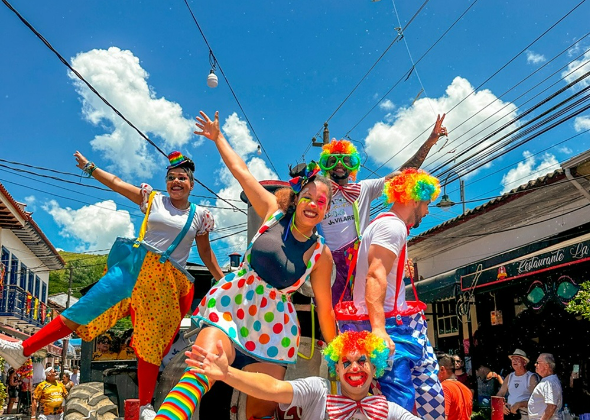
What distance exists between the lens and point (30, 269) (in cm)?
3142

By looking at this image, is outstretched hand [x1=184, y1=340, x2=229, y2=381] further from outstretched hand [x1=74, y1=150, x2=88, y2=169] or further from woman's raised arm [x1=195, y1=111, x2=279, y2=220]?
outstretched hand [x1=74, y1=150, x2=88, y2=169]

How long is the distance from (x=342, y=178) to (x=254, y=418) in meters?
1.92

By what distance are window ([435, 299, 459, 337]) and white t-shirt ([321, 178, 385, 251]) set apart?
1263cm

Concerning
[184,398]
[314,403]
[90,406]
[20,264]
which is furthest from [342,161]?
[20,264]

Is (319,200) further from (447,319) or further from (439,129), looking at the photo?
(447,319)

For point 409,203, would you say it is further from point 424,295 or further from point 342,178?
point 424,295

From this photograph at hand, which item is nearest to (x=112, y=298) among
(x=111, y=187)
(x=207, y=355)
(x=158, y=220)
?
(x=158, y=220)

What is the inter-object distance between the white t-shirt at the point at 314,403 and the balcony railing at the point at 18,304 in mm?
27702

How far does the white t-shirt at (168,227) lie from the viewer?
168 inches

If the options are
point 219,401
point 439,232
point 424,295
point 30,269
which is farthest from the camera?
point 30,269

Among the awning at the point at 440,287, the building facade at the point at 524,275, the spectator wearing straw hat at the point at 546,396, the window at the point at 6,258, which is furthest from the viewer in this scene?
the window at the point at 6,258

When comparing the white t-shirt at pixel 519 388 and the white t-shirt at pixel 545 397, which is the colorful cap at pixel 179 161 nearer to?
the white t-shirt at pixel 545 397

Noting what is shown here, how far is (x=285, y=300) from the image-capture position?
126 inches

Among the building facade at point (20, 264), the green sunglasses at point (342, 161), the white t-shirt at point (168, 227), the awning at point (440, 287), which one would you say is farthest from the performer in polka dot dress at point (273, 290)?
the building facade at point (20, 264)
